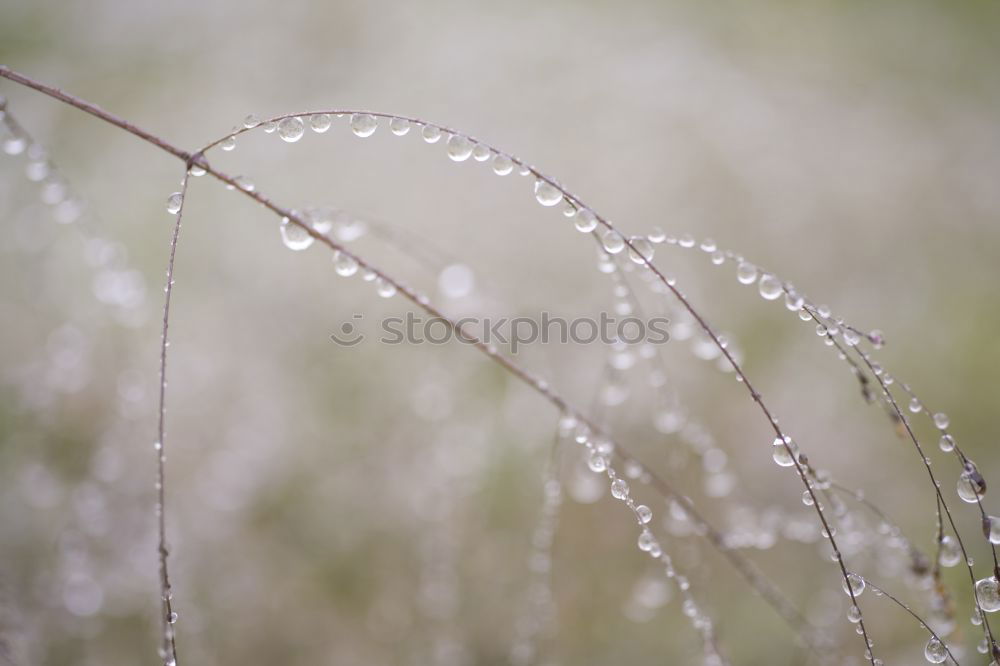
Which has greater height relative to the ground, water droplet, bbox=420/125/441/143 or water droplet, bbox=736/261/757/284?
water droplet, bbox=420/125/441/143

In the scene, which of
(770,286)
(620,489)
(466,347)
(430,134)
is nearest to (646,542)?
(620,489)

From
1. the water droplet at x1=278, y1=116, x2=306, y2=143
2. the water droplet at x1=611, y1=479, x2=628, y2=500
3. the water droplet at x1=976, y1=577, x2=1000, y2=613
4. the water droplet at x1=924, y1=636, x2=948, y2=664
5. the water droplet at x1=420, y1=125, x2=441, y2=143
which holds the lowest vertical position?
the water droplet at x1=924, y1=636, x2=948, y2=664

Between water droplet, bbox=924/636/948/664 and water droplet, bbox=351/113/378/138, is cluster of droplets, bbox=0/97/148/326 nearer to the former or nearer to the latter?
water droplet, bbox=351/113/378/138

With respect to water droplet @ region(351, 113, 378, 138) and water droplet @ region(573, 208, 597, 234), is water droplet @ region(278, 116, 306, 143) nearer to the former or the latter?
water droplet @ region(351, 113, 378, 138)

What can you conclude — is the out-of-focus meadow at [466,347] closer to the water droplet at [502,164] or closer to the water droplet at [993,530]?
the water droplet at [993,530]

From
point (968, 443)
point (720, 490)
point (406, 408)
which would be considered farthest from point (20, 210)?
point (968, 443)

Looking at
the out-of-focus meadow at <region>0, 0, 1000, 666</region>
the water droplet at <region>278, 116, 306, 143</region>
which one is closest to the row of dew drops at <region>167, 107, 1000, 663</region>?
the water droplet at <region>278, 116, 306, 143</region>

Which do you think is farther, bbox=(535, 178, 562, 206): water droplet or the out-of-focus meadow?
the out-of-focus meadow
